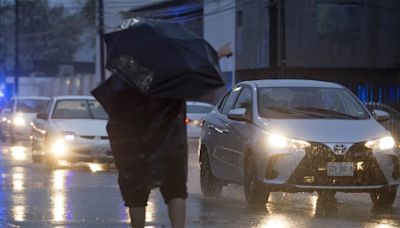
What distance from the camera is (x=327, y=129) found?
9805 mm

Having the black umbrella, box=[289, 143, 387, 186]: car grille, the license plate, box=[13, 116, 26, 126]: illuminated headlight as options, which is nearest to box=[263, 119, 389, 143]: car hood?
box=[289, 143, 387, 186]: car grille

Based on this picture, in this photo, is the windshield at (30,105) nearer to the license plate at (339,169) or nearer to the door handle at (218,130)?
the door handle at (218,130)

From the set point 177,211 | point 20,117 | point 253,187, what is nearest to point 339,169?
point 253,187

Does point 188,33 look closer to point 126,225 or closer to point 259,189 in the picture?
point 126,225

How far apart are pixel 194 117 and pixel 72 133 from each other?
31.5ft

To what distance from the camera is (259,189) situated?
9.91m

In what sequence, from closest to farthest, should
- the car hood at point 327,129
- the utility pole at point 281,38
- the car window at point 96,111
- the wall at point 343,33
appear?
the car hood at point 327,129, the car window at point 96,111, the utility pole at point 281,38, the wall at point 343,33

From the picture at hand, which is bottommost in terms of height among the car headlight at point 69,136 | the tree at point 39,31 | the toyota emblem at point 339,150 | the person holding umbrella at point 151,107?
the tree at point 39,31

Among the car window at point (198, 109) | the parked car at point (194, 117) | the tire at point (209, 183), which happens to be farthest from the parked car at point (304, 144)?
the car window at point (198, 109)

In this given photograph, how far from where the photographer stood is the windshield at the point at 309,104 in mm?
10344

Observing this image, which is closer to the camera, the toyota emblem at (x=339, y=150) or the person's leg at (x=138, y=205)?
the person's leg at (x=138, y=205)

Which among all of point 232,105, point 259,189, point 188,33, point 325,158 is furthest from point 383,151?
point 188,33

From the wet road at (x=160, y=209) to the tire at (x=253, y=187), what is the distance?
125 mm

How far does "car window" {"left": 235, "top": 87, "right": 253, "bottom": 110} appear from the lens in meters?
10.7
